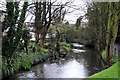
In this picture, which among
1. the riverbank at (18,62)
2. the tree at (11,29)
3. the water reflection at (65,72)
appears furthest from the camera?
the tree at (11,29)

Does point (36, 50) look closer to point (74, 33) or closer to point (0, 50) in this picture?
point (0, 50)

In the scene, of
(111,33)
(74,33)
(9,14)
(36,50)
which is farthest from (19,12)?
(74,33)

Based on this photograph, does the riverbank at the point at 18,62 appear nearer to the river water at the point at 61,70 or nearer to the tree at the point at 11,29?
the river water at the point at 61,70

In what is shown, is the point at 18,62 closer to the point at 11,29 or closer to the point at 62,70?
the point at 11,29

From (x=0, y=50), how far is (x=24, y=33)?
1.92m

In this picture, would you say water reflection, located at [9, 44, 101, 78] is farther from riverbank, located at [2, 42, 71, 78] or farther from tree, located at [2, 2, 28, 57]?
tree, located at [2, 2, 28, 57]

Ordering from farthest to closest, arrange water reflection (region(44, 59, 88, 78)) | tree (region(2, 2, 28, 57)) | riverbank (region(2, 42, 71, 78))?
tree (region(2, 2, 28, 57)), water reflection (region(44, 59, 88, 78)), riverbank (region(2, 42, 71, 78))

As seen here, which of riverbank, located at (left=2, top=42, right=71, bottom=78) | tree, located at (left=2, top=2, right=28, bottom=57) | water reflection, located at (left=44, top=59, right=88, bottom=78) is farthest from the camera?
tree, located at (left=2, top=2, right=28, bottom=57)

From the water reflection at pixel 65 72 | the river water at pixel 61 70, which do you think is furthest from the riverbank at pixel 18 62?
the water reflection at pixel 65 72

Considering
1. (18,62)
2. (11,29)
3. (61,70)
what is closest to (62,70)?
(61,70)

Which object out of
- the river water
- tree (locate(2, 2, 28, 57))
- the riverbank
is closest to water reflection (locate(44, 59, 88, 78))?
the river water

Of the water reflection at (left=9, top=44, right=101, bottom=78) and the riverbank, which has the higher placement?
the riverbank

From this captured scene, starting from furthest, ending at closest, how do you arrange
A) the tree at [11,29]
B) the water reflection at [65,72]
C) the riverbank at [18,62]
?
1. the tree at [11,29]
2. the water reflection at [65,72]
3. the riverbank at [18,62]

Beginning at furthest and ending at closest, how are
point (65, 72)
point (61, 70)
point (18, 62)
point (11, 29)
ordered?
point (61, 70), point (18, 62), point (65, 72), point (11, 29)
